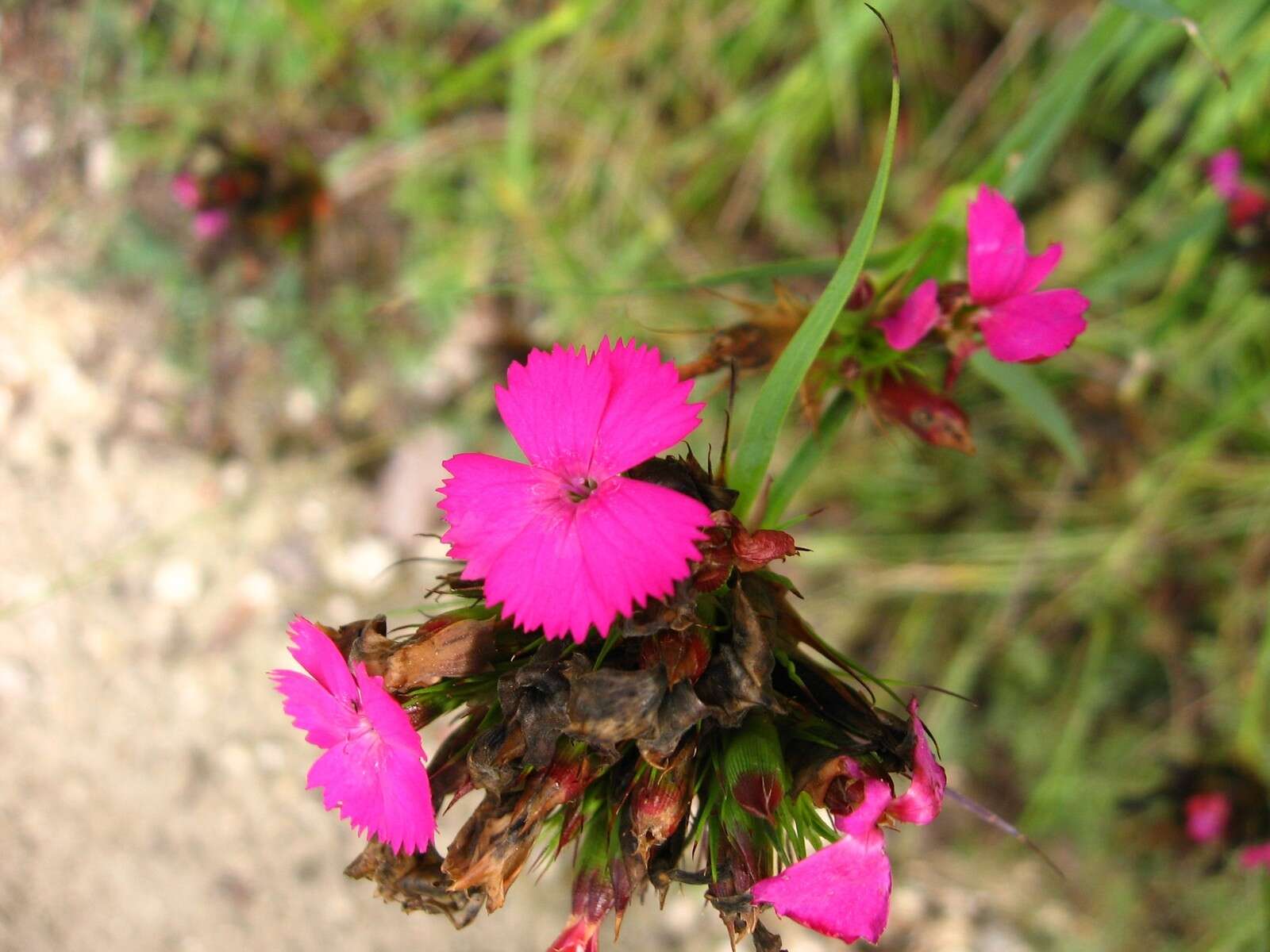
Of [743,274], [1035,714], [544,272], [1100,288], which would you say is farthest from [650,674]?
[1035,714]

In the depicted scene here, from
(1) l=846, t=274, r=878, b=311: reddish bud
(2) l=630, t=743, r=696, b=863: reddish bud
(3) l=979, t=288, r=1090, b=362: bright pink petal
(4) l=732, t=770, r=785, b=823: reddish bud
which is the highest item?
(1) l=846, t=274, r=878, b=311: reddish bud

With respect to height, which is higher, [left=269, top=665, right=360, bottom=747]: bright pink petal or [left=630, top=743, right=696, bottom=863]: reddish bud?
[left=269, top=665, right=360, bottom=747]: bright pink petal

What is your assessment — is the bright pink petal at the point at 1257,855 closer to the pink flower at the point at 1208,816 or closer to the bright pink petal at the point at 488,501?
the pink flower at the point at 1208,816

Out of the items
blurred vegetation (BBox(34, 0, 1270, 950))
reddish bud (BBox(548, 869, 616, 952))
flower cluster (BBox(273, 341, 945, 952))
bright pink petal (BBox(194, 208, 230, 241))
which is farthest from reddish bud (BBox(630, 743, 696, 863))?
bright pink petal (BBox(194, 208, 230, 241))

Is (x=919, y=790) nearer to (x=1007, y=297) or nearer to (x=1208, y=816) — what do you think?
(x=1007, y=297)

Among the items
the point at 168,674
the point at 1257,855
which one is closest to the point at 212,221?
the point at 168,674

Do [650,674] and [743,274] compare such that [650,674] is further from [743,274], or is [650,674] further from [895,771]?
[743,274]

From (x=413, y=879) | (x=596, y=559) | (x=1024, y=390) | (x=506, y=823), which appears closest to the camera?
(x=596, y=559)

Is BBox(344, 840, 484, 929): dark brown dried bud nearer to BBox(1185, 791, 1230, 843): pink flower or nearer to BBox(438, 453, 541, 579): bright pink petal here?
BBox(438, 453, 541, 579): bright pink petal
